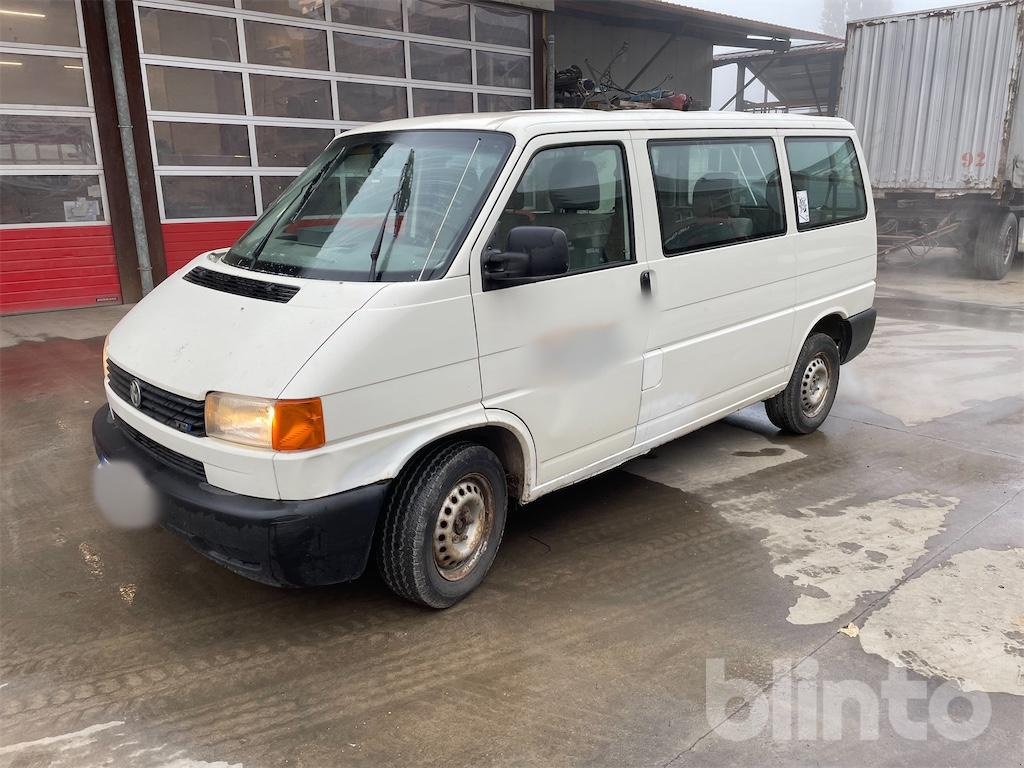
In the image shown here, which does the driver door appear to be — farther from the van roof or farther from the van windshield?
the van windshield

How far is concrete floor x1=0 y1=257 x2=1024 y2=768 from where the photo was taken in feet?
8.72

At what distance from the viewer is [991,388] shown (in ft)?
22.0

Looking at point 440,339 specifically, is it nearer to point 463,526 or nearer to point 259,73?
point 463,526

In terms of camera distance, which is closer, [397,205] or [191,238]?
[397,205]

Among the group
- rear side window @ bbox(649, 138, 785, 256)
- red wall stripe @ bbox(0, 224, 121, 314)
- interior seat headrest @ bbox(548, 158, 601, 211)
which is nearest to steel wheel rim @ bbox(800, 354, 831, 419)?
rear side window @ bbox(649, 138, 785, 256)

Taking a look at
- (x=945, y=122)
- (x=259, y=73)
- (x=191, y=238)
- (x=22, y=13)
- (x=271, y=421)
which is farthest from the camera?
Answer: (x=945, y=122)

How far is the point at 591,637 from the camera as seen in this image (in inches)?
127

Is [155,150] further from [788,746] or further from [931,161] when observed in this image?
[931,161]

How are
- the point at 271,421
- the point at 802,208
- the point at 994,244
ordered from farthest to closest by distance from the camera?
1. the point at 994,244
2. the point at 802,208
3. the point at 271,421

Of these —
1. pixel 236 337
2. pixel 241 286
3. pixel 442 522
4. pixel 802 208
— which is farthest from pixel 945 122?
pixel 236 337

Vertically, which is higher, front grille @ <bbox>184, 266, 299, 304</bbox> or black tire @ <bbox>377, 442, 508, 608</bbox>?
front grille @ <bbox>184, 266, 299, 304</bbox>

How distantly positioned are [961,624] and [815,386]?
2.52m

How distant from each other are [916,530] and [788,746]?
1.99 meters

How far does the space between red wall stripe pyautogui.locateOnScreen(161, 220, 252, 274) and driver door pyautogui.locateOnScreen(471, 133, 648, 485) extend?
24.6 feet
